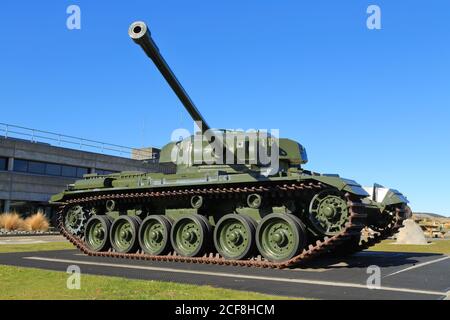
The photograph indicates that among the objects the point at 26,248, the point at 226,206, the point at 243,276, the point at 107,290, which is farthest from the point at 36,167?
the point at 107,290

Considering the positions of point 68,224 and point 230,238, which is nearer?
point 230,238

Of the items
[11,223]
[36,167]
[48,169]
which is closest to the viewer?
[11,223]

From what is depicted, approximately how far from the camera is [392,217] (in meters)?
14.7

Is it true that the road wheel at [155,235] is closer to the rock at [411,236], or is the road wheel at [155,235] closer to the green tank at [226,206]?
the green tank at [226,206]

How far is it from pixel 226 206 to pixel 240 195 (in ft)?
3.22

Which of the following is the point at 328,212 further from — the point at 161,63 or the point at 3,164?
the point at 3,164

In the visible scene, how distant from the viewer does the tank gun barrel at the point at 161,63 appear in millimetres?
11336

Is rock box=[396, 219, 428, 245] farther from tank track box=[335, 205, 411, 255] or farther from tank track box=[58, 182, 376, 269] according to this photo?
tank track box=[58, 182, 376, 269]

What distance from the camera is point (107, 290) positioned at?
8.46m

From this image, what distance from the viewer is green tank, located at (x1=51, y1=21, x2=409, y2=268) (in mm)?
12617

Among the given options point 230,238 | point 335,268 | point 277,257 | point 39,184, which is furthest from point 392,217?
point 39,184

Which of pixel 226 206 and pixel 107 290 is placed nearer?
pixel 107 290
